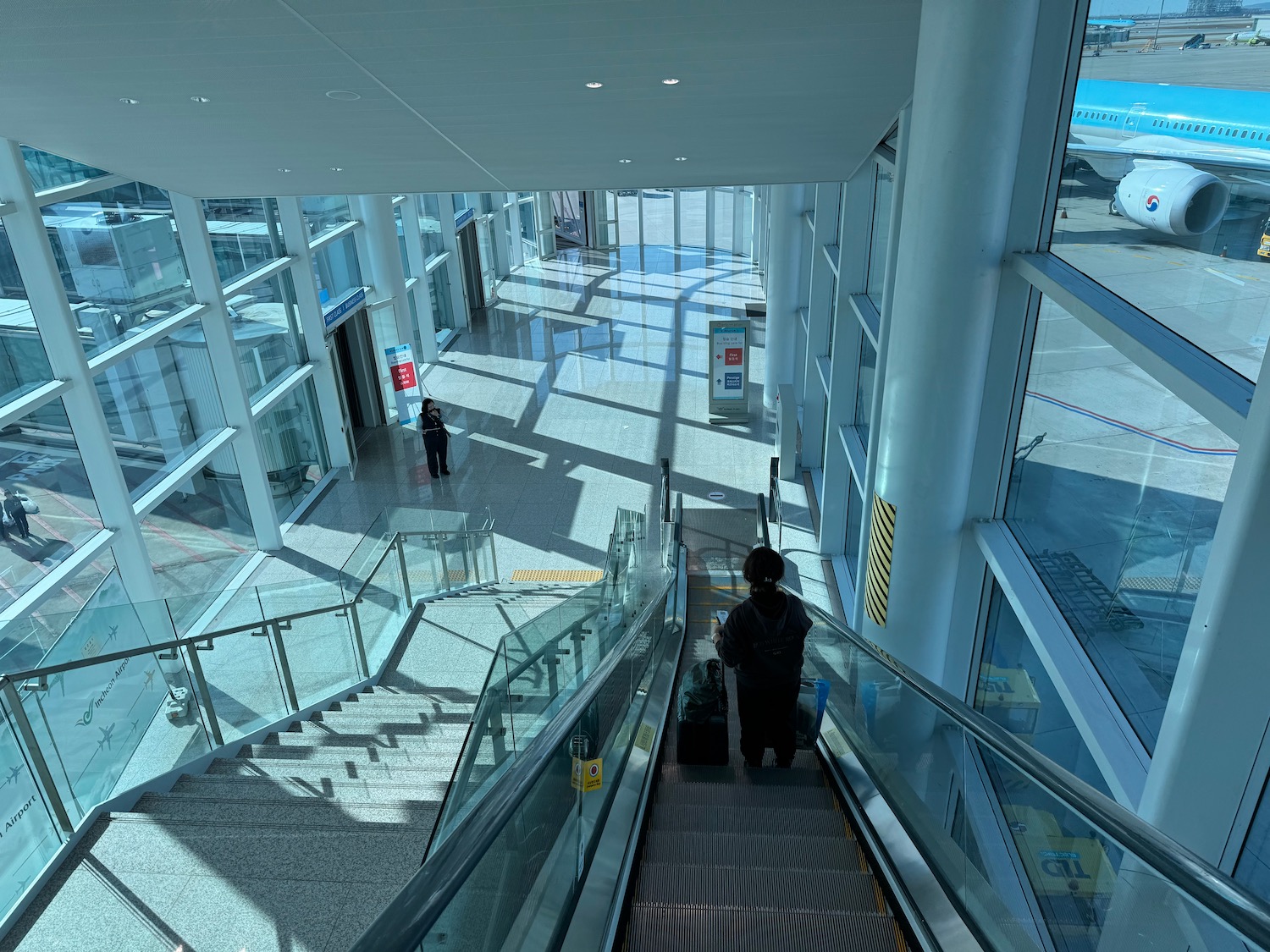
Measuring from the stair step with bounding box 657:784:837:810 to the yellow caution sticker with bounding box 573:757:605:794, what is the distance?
117 centimetres

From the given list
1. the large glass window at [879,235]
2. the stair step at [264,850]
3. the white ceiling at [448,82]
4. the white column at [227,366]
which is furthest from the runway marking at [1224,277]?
the white column at [227,366]

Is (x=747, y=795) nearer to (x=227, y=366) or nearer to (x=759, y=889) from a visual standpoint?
(x=759, y=889)

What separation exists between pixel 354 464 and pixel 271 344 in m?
2.58

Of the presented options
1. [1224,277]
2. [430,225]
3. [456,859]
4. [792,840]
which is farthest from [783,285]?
[456,859]

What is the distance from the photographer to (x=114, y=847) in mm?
4348

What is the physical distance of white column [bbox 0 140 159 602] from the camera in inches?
293

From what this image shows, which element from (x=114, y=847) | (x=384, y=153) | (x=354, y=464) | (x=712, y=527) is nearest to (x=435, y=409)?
(x=354, y=464)

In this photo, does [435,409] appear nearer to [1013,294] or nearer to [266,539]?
[266,539]

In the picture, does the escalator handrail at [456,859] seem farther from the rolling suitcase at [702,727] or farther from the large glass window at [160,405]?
the large glass window at [160,405]

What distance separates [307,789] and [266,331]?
30.1 ft

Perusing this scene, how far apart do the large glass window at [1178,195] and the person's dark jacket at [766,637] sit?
1.95 meters

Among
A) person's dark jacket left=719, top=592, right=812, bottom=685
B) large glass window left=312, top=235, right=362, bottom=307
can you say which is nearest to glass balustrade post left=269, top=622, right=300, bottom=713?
person's dark jacket left=719, top=592, right=812, bottom=685

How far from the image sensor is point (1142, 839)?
6.32 ft

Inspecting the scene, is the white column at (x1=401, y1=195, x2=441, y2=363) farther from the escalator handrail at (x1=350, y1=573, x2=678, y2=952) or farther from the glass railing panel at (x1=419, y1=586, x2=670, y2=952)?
the escalator handrail at (x1=350, y1=573, x2=678, y2=952)
